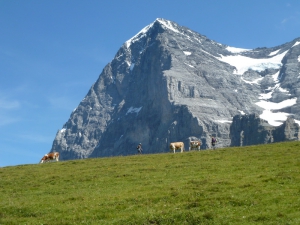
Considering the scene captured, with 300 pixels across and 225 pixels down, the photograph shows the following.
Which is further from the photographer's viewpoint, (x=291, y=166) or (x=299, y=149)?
(x=299, y=149)

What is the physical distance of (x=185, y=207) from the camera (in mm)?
25922

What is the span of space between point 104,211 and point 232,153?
23706 mm

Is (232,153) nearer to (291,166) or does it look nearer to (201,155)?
(201,155)

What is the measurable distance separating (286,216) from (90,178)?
19.9 metres

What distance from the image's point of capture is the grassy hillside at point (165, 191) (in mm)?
24297

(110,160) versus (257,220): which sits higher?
(110,160)

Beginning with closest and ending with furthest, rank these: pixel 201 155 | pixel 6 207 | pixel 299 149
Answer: pixel 6 207, pixel 299 149, pixel 201 155

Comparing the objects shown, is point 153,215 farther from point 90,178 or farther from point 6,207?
point 90,178

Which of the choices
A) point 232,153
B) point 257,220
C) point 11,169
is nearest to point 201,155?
point 232,153

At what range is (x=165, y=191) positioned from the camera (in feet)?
98.6

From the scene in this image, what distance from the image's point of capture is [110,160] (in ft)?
168

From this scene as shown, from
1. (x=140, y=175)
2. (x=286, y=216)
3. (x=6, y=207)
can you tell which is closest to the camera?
(x=286, y=216)

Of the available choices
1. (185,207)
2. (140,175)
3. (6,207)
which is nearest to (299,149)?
(140,175)

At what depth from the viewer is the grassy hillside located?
24.3 meters
